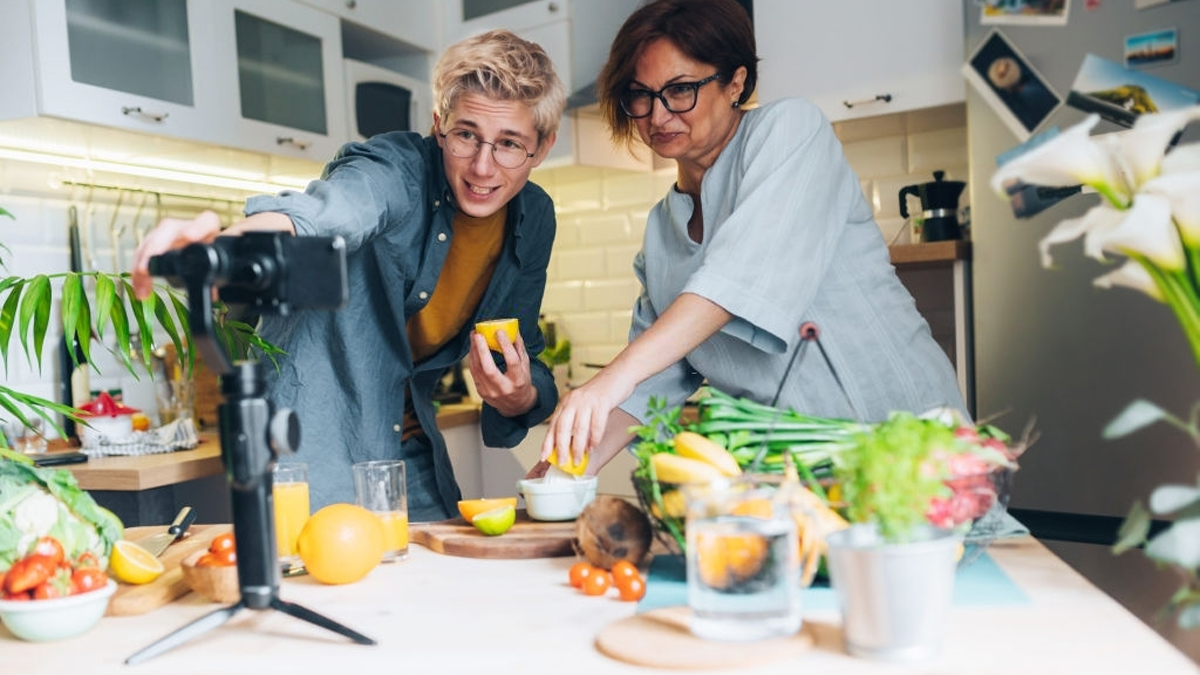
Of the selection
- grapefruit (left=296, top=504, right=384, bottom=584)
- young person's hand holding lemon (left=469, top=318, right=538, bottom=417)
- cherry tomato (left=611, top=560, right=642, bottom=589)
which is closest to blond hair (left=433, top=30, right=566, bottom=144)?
young person's hand holding lemon (left=469, top=318, right=538, bottom=417)

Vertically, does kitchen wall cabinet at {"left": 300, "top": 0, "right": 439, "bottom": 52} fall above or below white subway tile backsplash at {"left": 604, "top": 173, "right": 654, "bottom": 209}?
above

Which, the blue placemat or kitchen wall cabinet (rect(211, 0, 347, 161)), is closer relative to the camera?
the blue placemat

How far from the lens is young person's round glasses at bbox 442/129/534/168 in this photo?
1.80 meters

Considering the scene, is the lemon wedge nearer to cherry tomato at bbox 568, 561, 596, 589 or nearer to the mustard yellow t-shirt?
cherry tomato at bbox 568, 561, 596, 589

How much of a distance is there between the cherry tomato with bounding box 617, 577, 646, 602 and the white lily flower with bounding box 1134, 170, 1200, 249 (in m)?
0.57

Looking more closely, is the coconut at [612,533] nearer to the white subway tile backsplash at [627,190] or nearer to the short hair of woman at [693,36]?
the short hair of woman at [693,36]

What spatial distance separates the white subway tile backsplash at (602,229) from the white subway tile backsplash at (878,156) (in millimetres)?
872

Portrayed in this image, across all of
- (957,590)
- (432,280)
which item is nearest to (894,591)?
(957,590)

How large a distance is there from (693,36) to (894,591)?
114 centimetres

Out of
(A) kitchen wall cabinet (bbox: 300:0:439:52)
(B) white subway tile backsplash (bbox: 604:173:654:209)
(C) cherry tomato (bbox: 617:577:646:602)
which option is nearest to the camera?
(C) cherry tomato (bbox: 617:577:646:602)

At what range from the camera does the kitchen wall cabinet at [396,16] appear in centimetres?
316

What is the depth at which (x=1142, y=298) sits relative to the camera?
7.04ft

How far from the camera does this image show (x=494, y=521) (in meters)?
1.27

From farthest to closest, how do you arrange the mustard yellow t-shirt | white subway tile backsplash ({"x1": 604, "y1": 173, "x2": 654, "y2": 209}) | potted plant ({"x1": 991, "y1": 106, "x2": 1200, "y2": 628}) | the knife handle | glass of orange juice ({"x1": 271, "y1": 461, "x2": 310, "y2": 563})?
1. white subway tile backsplash ({"x1": 604, "y1": 173, "x2": 654, "y2": 209})
2. the mustard yellow t-shirt
3. the knife handle
4. glass of orange juice ({"x1": 271, "y1": 461, "x2": 310, "y2": 563})
5. potted plant ({"x1": 991, "y1": 106, "x2": 1200, "y2": 628})
